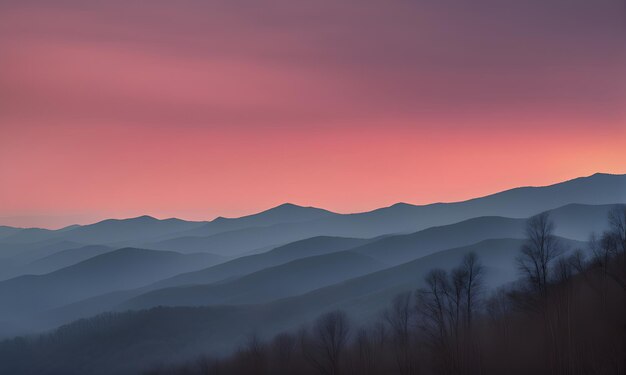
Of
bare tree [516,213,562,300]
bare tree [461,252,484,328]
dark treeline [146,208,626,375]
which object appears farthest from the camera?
bare tree [461,252,484,328]

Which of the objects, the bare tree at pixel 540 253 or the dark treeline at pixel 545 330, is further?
the bare tree at pixel 540 253

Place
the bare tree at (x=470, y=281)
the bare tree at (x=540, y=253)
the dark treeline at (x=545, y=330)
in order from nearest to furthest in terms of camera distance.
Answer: the dark treeline at (x=545, y=330), the bare tree at (x=540, y=253), the bare tree at (x=470, y=281)

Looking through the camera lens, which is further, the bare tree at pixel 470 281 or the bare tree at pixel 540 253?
the bare tree at pixel 470 281

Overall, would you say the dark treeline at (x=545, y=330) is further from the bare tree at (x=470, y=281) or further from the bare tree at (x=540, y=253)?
the bare tree at (x=470, y=281)

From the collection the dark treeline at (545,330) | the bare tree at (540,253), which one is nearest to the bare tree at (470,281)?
the dark treeline at (545,330)

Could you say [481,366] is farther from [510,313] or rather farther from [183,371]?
[183,371]

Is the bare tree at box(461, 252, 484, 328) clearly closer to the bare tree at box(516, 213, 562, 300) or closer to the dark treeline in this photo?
the dark treeline

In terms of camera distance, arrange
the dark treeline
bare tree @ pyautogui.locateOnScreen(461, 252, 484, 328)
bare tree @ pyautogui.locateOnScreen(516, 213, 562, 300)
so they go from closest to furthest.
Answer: the dark treeline
bare tree @ pyautogui.locateOnScreen(516, 213, 562, 300)
bare tree @ pyautogui.locateOnScreen(461, 252, 484, 328)

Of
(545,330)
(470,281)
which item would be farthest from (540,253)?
(545,330)

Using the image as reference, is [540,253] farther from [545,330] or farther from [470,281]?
[545,330]

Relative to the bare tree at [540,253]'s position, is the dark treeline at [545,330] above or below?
below

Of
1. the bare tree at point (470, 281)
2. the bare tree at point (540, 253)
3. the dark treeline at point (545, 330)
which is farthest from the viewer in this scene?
the bare tree at point (470, 281)

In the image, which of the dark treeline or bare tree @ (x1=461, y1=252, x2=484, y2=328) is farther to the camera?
bare tree @ (x1=461, y1=252, x2=484, y2=328)

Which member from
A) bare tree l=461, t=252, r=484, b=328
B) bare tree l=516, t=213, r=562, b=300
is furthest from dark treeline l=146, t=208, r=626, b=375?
bare tree l=461, t=252, r=484, b=328
